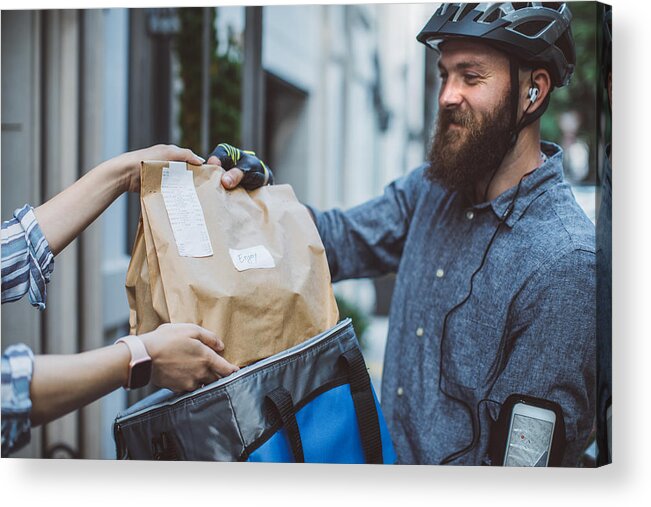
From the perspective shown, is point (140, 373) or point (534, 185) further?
point (534, 185)

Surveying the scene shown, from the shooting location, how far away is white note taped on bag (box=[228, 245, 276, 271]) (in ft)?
4.82

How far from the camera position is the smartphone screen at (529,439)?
5.18 feet

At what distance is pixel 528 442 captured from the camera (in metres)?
1.62

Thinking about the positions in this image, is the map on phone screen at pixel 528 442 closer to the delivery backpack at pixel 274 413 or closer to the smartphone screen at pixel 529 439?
the smartphone screen at pixel 529 439

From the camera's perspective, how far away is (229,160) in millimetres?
1546

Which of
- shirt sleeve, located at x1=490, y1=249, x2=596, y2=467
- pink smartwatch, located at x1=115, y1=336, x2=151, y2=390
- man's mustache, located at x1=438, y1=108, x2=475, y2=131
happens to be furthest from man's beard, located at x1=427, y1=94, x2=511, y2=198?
pink smartwatch, located at x1=115, y1=336, x2=151, y2=390

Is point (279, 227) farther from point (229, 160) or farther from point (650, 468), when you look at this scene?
point (650, 468)

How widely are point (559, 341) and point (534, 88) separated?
1.70 ft

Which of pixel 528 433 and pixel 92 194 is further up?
pixel 92 194

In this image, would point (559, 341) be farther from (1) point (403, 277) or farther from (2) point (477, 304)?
(1) point (403, 277)

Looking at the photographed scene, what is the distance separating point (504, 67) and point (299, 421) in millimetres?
814

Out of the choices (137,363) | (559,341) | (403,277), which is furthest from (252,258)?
(559,341)

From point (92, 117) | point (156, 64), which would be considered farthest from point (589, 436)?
point (156, 64)

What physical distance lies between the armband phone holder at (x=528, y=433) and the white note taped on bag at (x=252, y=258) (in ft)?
1.88
